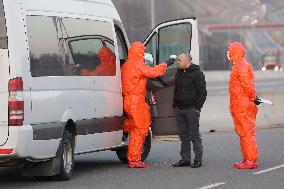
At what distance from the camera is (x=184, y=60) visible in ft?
48.2

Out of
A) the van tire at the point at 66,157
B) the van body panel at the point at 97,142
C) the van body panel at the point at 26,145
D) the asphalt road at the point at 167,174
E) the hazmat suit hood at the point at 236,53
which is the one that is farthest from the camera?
the hazmat suit hood at the point at 236,53

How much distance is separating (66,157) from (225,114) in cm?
1098

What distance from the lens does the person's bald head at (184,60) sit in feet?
48.2

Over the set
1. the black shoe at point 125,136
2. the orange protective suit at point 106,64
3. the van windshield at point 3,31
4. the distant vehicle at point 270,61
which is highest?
the van windshield at point 3,31

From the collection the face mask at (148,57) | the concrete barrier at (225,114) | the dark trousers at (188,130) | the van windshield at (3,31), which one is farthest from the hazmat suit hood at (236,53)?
the concrete barrier at (225,114)

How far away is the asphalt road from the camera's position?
1224 centimetres

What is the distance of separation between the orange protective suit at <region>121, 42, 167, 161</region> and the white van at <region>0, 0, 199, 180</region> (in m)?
0.17

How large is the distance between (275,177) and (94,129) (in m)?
2.45

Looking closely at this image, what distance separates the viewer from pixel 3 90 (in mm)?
11578

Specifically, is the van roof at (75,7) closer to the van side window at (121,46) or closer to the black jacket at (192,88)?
the van side window at (121,46)

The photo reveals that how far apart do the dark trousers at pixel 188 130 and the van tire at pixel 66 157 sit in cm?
220

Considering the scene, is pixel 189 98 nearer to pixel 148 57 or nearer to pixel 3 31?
→ pixel 148 57

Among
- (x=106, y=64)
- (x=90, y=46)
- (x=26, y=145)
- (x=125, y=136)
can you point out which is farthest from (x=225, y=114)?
(x=26, y=145)

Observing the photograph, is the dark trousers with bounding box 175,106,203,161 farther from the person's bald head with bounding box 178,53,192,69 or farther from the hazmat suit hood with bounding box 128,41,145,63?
the hazmat suit hood with bounding box 128,41,145,63
